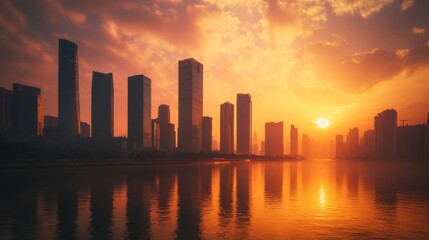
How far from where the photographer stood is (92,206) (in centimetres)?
4647

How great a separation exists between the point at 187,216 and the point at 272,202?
19.0m

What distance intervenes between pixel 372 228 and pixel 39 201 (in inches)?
2018

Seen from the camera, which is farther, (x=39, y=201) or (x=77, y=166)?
(x=77, y=166)

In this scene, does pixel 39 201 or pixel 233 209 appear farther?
pixel 39 201

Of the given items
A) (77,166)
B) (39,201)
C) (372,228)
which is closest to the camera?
(372,228)

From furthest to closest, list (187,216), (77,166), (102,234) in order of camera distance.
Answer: (77,166)
(187,216)
(102,234)

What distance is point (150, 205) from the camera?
48.0 m

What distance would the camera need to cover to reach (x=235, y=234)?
3191cm

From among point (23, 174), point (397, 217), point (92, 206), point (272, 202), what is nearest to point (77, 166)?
point (23, 174)

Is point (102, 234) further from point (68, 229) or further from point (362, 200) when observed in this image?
point (362, 200)

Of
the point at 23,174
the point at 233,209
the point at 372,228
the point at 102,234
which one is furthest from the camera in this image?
the point at 23,174

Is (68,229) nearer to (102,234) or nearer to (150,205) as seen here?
(102,234)

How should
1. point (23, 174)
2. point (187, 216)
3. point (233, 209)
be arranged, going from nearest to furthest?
point (187, 216), point (233, 209), point (23, 174)

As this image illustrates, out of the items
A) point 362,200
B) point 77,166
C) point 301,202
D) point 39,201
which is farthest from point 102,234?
point 77,166
